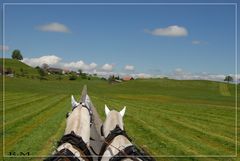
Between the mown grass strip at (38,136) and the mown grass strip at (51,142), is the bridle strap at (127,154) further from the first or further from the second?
the mown grass strip at (38,136)

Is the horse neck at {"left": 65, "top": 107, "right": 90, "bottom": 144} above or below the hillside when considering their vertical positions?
below

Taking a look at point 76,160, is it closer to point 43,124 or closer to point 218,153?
point 218,153

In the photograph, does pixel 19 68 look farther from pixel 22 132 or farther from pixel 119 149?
pixel 119 149

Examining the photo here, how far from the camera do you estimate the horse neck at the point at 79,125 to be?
6492mm

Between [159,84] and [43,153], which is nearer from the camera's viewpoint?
[43,153]

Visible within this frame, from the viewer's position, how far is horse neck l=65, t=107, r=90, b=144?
21.3 feet

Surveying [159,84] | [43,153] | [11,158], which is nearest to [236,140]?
[43,153]

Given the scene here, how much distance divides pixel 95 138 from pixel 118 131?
336 cm

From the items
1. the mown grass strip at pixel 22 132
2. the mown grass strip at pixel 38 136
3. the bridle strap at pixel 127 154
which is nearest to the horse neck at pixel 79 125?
the bridle strap at pixel 127 154

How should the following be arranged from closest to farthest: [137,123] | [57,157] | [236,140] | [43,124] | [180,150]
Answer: [57,157] → [180,150] → [236,140] → [43,124] → [137,123]

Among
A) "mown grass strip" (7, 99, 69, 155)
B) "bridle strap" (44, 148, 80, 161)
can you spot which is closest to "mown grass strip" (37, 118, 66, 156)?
"mown grass strip" (7, 99, 69, 155)

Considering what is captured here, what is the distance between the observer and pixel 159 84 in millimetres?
122250

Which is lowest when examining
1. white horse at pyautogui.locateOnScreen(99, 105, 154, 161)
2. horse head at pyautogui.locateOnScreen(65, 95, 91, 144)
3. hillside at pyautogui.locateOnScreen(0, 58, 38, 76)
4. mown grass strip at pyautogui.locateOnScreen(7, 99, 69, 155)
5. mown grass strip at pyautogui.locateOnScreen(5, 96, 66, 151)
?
mown grass strip at pyautogui.locateOnScreen(5, 96, 66, 151)

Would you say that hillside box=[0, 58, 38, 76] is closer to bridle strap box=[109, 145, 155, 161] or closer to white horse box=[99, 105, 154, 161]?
white horse box=[99, 105, 154, 161]
